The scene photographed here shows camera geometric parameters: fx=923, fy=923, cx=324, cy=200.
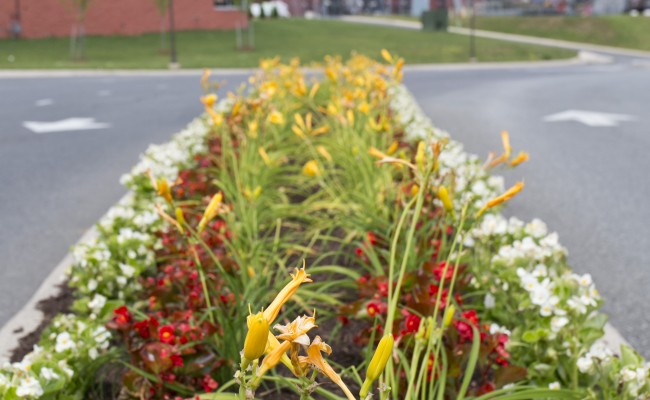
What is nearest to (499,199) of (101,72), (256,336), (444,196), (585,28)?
(444,196)

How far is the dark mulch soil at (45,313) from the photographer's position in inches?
153

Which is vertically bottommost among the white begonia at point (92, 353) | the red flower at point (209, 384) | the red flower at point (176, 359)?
the red flower at point (209, 384)

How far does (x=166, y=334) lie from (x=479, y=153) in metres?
7.98

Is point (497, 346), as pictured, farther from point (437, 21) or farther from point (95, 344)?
point (437, 21)

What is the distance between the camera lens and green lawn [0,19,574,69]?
35.5 m

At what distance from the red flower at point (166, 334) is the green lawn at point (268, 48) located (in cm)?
2894

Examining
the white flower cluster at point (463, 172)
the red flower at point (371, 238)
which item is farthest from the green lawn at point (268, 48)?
the red flower at point (371, 238)

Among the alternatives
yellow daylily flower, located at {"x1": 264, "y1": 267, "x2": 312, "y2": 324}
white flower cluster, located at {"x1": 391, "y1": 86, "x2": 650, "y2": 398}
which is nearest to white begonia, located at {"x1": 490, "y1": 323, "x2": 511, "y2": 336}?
white flower cluster, located at {"x1": 391, "y1": 86, "x2": 650, "y2": 398}

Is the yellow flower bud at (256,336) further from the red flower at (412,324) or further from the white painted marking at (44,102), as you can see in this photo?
the white painted marking at (44,102)

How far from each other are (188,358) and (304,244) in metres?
2.07

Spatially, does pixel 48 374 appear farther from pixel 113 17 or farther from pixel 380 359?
pixel 113 17

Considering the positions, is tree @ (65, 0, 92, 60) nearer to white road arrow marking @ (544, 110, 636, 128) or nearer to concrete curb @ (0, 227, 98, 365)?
white road arrow marking @ (544, 110, 636, 128)

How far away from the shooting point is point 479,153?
10.6 metres

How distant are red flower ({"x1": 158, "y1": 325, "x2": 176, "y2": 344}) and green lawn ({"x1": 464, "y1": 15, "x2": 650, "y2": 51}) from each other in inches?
2169
